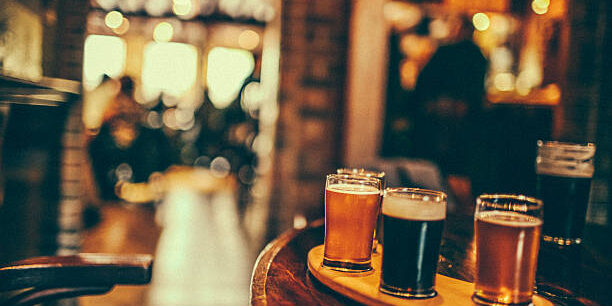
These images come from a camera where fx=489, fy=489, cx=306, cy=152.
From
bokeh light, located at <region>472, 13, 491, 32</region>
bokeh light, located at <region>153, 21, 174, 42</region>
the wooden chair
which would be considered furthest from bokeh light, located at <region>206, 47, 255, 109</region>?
the wooden chair

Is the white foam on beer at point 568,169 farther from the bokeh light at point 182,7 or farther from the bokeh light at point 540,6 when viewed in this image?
the bokeh light at point 182,7

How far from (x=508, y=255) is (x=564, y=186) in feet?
1.67

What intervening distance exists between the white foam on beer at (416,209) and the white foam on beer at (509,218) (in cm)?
5

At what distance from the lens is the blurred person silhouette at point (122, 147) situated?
4.80 metres

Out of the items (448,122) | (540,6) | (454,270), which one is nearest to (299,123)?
(448,122)

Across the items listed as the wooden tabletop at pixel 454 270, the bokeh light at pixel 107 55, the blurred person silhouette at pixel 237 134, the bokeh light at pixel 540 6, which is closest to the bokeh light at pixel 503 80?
the bokeh light at pixel 540 6

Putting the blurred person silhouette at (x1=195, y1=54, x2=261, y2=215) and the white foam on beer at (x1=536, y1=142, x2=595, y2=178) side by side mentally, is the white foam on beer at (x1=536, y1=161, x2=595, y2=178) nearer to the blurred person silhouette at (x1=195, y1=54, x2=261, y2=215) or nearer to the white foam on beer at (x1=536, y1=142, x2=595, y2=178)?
the white foam on beer at (x1=536, y1=142, x2=595, y2=178)

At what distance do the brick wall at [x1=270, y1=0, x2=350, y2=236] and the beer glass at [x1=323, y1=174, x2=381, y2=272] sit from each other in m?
2.90

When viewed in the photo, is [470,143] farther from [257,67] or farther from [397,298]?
[257,67]

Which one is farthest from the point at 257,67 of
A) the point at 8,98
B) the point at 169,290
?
the point at 8,98

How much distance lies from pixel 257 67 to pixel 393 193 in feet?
32.9

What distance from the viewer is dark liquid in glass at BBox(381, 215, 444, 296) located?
61cm

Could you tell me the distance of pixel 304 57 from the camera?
3.59 meters

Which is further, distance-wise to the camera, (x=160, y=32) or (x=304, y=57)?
(x=160, y=32)
